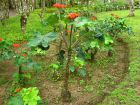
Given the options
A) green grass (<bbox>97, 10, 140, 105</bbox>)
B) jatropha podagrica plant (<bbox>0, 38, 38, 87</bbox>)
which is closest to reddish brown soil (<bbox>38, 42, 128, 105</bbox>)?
green grass (<bbox>97, 10, 140, 105</bbox>)

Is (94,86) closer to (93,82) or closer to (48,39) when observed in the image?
(93,82)

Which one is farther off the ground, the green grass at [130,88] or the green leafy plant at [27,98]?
the green leafy plant at [27,98]

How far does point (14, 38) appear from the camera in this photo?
14.6m

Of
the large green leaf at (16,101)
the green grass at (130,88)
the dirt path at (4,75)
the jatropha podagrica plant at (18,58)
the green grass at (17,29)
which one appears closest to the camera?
the large green leaf at (16,101)

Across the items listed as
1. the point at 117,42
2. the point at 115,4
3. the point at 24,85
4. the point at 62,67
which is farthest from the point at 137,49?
the point at 115,4

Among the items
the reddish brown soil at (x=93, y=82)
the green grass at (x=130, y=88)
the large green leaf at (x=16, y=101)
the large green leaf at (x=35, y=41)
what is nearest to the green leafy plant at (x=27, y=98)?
the large green leaf at (x=16, y=101)

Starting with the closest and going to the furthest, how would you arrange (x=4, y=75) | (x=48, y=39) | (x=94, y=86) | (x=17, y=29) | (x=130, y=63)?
(x=48, y=39) → (x=94, y=86) → (x=4, y=75) → (x=130, y=63) → (x=17, y=29)

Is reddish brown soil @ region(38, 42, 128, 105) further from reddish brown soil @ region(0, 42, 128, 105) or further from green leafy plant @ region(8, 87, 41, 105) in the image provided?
green leafy plant @ region(8, 87, 41, 105)

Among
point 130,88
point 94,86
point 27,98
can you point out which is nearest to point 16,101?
point 27,98

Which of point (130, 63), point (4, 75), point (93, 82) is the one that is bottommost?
point (4, 75)

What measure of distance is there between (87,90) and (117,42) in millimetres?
6026

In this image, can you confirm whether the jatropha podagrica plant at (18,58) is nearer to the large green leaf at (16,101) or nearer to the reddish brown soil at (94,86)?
the reddish brown soil at (94,86)

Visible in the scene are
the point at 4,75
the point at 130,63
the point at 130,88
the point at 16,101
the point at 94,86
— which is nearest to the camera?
the point at 16,101

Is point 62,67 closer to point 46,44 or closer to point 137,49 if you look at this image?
point 46,44
